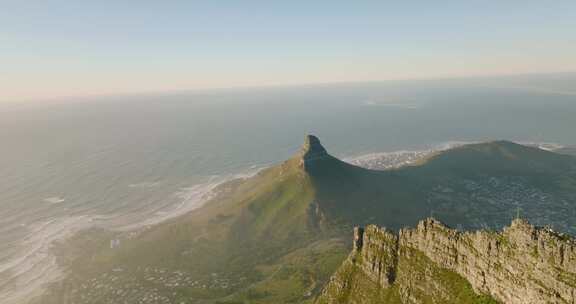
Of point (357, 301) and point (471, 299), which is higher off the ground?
point (471, 299)

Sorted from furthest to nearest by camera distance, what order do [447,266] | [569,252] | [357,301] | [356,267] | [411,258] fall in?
[356,267]
[357,301]
[411,258]
[447,266]
[569,252]

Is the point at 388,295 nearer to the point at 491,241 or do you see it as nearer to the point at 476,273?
the point at 476,273

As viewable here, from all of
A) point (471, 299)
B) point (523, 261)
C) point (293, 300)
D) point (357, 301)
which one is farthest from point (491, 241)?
point (293, 300)

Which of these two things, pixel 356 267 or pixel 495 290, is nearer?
pixel 495 290

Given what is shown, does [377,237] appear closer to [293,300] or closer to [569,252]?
[569,252]

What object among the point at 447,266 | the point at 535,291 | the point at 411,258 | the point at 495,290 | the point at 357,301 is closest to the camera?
the point at 535,291

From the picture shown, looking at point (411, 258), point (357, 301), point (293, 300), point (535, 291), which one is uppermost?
point (535, 291)

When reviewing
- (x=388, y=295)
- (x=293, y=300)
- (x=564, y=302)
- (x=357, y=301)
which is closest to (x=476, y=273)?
(x=564, y=302)
